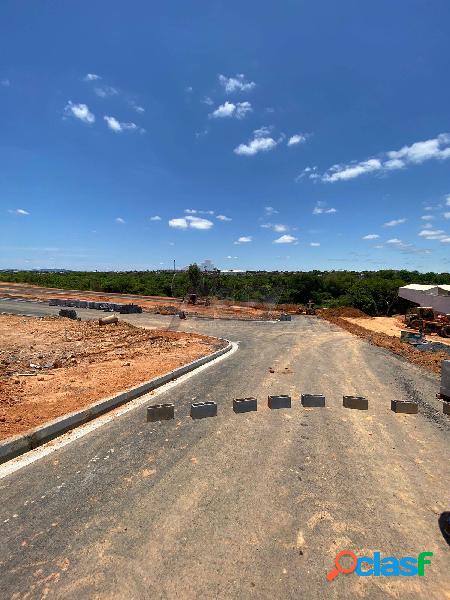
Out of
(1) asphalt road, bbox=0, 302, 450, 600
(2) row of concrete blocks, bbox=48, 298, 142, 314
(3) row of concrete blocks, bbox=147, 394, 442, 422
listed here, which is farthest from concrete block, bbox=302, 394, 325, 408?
(2) row of concrete blocks, bbox=48, 298, 142, 314

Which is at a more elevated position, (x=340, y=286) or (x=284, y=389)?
(x=340, y=286)

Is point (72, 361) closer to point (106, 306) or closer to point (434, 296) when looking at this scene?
point (106, 306)

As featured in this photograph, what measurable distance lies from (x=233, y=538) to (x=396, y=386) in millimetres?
10024

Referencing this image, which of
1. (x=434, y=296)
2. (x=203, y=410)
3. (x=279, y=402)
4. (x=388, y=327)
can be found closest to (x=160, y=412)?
(x=203, y=410)

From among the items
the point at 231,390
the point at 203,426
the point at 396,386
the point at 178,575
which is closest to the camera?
the point at 178,575

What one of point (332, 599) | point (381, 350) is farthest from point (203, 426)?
point (381, 350)

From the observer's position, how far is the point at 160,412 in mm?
8078

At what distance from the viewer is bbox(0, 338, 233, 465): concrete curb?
249 inches

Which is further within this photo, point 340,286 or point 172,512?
point 340,286

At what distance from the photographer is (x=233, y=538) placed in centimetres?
425

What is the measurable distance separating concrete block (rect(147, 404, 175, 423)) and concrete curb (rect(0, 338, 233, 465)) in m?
1.47

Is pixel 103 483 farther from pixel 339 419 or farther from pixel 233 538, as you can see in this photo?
pixel 339 419

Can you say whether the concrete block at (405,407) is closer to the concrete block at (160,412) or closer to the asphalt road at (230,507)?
the asphalt road at (230,507)

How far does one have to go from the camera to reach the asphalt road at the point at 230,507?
143 inches
